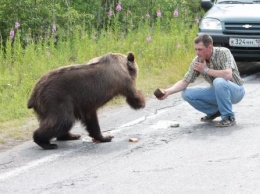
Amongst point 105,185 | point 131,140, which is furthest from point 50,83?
point 105,185

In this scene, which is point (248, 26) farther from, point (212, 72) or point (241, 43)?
point (212, 72)

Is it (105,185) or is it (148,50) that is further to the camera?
(148,50)

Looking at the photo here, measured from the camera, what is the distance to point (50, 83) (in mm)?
7996

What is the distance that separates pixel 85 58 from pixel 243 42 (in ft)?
9.04

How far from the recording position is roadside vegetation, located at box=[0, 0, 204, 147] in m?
11.6

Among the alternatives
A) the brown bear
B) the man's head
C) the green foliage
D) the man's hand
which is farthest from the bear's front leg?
the green foliage

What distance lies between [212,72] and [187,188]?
2.79 meters

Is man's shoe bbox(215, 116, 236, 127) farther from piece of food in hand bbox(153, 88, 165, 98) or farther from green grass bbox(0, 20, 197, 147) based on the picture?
green grass bbox(0, 20, 197, 147)

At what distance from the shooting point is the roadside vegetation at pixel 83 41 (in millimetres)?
11616

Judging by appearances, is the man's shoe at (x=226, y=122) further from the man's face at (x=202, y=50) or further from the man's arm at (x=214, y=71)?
the man's face at (x=202, y=50)

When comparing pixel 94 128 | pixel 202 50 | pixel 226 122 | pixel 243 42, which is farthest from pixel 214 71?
pixel 243 42

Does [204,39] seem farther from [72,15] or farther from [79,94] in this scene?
[72,15]

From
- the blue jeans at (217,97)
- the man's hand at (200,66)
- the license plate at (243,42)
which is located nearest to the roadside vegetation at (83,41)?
the license plate at (243,42)

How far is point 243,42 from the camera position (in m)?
13.0
